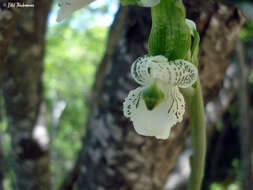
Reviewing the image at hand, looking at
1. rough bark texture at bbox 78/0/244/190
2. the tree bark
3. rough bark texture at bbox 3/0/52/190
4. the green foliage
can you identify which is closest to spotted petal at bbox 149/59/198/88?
the tree bark

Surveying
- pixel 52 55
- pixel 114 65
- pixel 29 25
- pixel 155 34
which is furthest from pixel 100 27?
pixel 155 34

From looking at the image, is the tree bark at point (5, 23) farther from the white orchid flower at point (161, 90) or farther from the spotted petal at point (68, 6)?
the white orchid flower at point (161, 90)

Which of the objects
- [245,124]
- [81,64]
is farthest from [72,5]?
[81,64]

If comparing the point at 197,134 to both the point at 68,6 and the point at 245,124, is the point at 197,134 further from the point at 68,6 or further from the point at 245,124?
the point at 245,124

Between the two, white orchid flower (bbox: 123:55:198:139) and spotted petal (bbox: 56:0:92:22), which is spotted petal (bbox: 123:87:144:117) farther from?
spotted petal (bbox: 56:0:92:22)

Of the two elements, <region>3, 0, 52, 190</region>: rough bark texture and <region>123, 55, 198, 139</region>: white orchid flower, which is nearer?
<region>123, 55, 198, 139</region>: white orchid flower
